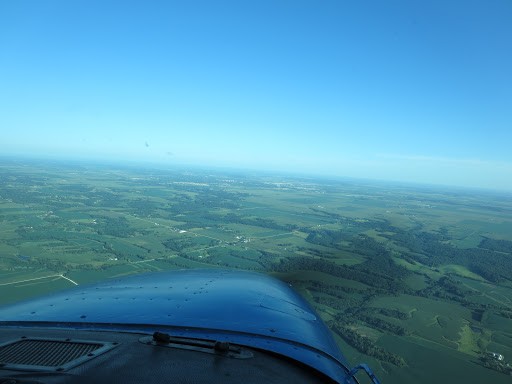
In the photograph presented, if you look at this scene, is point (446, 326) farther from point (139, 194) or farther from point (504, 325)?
point (139, 194)

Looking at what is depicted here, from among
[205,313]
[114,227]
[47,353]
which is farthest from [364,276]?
[114,227]

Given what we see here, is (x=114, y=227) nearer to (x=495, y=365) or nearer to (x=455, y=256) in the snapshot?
(x=455, y=256)

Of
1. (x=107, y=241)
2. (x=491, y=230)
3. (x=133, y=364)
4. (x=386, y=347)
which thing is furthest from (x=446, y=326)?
(x=491, y=230)

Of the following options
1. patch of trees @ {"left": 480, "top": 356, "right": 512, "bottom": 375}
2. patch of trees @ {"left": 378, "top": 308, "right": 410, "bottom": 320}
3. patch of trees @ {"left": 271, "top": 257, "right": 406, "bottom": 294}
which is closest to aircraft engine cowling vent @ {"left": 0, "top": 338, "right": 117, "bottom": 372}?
patch of trees @ {"left": 480, "top": 356, "right": 512, "bottom": 375}

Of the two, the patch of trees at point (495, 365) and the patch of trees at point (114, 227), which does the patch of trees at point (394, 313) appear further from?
the patch of trees at point (114, 227)

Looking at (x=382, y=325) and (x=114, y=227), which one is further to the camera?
(x=114, y=227)
